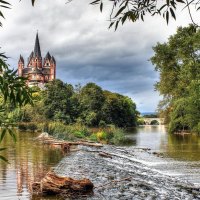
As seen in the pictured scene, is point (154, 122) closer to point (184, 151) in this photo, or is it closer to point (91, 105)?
point (91, 105)

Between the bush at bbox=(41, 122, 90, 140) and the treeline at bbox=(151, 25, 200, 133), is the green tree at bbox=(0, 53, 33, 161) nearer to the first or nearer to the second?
the bush at bbox=(41, 122, 90, 140)

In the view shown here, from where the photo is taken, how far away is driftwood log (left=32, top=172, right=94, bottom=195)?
11.2 meters

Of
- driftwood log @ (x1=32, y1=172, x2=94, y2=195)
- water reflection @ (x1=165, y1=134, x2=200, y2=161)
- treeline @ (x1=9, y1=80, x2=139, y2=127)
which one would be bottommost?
driftwood log @ (x1=32, y1=172, x2=94, y2=195)

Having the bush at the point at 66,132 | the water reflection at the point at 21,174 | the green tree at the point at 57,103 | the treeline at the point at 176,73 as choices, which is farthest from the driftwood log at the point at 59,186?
the green tree at the point at 57,103

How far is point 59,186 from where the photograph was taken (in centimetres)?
1129

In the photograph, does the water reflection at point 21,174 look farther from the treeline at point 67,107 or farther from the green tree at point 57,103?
the green tree at point 57,103

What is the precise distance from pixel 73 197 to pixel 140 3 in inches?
290

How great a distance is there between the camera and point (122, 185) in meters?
12.7

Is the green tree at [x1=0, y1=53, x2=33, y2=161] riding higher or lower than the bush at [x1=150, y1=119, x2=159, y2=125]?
lower

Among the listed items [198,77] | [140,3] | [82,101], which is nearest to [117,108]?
[82,101]

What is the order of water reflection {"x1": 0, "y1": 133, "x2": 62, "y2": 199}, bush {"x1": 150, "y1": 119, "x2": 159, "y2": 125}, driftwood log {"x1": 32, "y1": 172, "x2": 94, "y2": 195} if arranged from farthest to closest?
bush {"x1": 150, "y1": 119, "x2": 159, "y2": 125}, water reflection {"x1": 0, "y1": 133, "x2": 62, "y2": 199}, driftwood log {"x1": 32, "y1": 172, "x2": 94, "y2": 195}

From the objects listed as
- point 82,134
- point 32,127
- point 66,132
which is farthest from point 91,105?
point 66,132

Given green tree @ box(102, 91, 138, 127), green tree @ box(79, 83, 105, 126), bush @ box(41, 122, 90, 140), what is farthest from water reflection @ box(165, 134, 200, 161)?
green tree @ box(102, 91, 138, 127)

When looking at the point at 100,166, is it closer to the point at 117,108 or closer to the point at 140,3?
the point at 140,3
